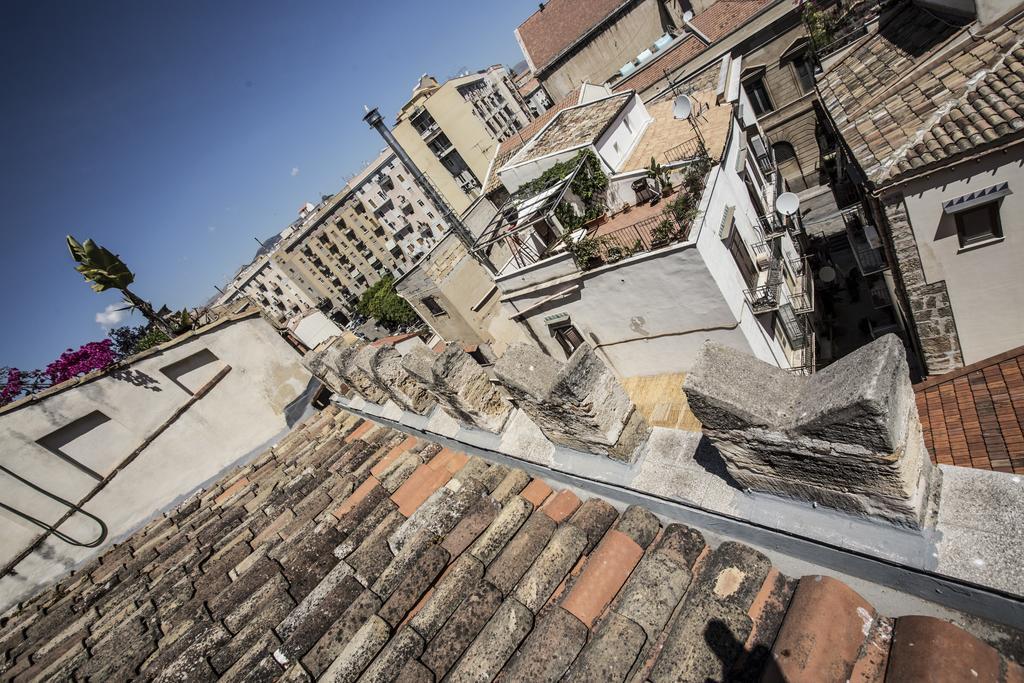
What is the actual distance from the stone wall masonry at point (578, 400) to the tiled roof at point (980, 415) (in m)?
6.85

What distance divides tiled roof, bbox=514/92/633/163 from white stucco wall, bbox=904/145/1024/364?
32.9 feet

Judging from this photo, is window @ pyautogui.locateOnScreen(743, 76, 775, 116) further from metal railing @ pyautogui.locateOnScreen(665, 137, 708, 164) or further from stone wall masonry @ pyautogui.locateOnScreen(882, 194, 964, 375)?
stone wall masonry @ pyautogui.locateOnScreen(882, 194, 964, 375)

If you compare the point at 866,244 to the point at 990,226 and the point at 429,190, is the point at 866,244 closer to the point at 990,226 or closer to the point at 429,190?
the point at 990,226

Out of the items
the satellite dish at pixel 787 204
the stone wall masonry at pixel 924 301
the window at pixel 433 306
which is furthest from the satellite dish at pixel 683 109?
the window at pixel 433 306

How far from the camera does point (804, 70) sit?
22.5m

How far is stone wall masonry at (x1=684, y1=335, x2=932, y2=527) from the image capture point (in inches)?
80.3

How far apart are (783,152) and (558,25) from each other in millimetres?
19841

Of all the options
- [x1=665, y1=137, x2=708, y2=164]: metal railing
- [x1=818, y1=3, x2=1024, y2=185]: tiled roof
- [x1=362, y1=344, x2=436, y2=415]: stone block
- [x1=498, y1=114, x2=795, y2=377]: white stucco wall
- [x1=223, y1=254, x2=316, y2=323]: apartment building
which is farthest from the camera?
[x1=223, y1=254, x2=316, y2=323]: apartment building

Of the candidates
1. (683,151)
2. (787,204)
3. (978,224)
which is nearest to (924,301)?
(978,224)

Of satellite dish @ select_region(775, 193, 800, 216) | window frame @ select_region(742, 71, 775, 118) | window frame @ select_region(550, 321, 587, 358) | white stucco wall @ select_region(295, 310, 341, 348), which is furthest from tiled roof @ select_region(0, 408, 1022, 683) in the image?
window frame @ select_region(742, 71, 775, 118)

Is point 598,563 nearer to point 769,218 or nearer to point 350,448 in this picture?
point 350,448

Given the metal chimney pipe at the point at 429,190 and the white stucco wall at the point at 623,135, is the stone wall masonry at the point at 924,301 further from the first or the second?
the metal chimney pipe at the point at 429,190

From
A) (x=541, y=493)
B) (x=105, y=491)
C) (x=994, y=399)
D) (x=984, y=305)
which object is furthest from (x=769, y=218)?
(x=105, y=491)

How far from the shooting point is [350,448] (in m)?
7.09
